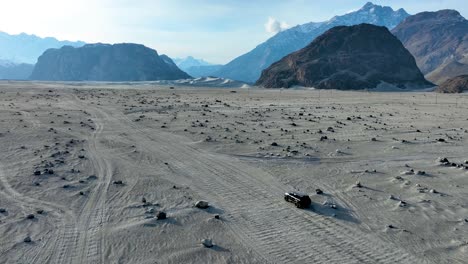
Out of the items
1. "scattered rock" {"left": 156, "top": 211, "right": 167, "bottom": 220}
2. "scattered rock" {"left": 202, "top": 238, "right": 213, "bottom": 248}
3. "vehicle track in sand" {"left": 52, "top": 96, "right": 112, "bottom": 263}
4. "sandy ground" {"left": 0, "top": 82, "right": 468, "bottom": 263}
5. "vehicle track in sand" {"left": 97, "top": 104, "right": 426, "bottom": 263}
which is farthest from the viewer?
"scattered rock" {"left": 156, "top": 211, "right": 167, "bottom": 220}

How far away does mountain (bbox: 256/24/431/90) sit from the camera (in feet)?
497

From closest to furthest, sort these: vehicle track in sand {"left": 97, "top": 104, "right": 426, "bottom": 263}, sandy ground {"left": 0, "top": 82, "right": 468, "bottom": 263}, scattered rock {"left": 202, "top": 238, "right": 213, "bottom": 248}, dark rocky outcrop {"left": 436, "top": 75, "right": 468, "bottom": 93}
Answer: vehicle track in sand {"left": 97, "top": 104, "right": 426, "bottom": 263} → sandy ground {"left": 0, "top": 82, "right": 468, "bottom": 263} → scattered rock {"left": 202, "top": 238, "right": 213, "bottom": 248} → dark rocky outcrop {"left": 436, "top": 75, "right": 468, "bottom": 93}

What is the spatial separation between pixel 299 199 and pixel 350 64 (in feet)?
497

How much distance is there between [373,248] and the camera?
16391 mm

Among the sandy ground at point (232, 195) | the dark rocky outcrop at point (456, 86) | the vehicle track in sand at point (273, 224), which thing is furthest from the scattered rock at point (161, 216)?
the dark rocky outcrop at point (456, 86)

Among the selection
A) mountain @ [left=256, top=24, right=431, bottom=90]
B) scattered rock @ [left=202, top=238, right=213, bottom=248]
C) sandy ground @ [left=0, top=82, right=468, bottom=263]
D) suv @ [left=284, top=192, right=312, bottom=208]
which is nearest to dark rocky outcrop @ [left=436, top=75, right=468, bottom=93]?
mountain @ [left=256, top=24, right=431, bottom=90]

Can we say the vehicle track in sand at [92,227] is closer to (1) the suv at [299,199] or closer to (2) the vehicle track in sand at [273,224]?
(2) the vehicle track in sand at [273,224]

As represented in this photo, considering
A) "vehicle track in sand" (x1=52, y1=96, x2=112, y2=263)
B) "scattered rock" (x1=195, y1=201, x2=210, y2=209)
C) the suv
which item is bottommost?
"vehicle track in sand" (x1=52, y1=96, x2=112, y2=263)

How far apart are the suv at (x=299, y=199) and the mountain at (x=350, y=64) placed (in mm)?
125671

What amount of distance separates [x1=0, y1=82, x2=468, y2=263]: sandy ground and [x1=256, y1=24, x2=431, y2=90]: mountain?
11320 cm

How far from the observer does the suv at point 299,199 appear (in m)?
20.2

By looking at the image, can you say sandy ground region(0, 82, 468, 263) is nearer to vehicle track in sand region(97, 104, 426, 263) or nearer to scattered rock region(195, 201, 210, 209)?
vehicle track in sand region(97, 104, 426, 263)

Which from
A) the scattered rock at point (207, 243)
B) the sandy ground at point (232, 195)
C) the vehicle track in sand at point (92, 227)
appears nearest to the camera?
the vehicle track in sand at point (92, 227)

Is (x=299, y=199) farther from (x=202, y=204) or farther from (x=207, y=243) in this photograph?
(x=207, y=243)
